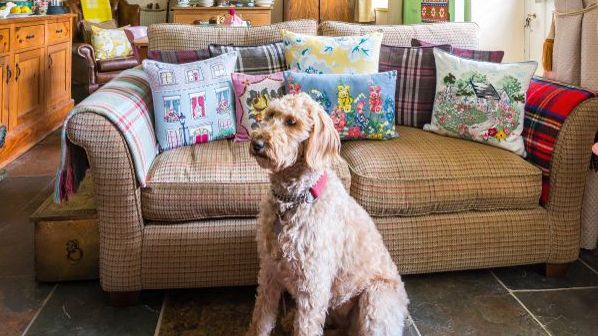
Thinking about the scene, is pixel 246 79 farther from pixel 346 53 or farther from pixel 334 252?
pixel 334 252

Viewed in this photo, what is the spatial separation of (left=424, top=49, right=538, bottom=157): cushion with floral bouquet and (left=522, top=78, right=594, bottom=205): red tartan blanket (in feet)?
0.15

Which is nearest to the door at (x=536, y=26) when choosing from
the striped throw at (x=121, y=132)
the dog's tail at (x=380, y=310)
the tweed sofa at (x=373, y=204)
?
the tweed sofa at (x=373, y=204)

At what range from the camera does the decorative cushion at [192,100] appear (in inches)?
87.6

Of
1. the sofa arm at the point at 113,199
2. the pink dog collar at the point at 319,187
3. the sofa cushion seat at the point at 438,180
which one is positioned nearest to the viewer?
the pink dog collar at the point at 319,187

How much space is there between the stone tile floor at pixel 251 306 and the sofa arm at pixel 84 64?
9.27 feet

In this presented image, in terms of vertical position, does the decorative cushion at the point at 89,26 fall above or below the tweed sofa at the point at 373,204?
above

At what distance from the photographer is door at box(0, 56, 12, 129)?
143 inches

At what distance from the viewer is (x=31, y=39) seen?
13.7 ft

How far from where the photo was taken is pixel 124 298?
2.00 metres

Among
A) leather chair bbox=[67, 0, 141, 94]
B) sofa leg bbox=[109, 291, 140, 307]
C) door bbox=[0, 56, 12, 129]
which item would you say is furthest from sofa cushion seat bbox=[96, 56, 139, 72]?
sofa leg bbox=[109, 291, 140, 307]

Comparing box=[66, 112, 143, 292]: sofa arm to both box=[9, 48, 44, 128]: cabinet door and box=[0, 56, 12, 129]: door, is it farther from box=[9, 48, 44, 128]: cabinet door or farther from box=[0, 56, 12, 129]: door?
box=[9, 48, 44, 128]: cabinet door

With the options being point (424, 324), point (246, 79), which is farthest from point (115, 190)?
point (424, 324)

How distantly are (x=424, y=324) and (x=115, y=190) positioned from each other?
1143 mm

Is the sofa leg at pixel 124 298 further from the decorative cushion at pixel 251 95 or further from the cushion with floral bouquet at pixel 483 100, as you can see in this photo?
the cushion with floral bouquet at pixel 483 100
